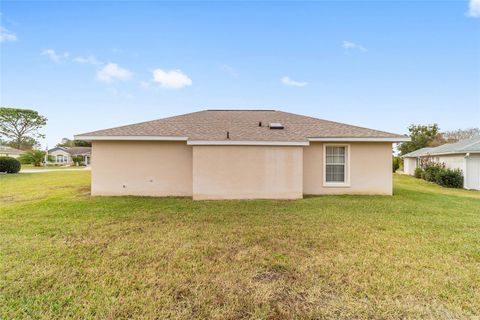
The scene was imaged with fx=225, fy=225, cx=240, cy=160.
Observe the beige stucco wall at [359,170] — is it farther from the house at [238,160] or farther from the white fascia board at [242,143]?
the white fascia board at [242,143]

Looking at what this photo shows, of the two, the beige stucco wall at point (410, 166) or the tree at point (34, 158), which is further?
the tree at point (34, 158)

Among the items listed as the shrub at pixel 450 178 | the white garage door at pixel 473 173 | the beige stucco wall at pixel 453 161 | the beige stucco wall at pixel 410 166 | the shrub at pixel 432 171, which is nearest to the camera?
the white garage door at pixel 473 173

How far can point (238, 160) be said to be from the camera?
955 cm

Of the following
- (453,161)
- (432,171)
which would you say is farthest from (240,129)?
(453,161)

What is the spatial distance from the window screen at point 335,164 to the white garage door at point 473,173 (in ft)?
38.9

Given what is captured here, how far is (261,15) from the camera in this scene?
A: 43.5ft

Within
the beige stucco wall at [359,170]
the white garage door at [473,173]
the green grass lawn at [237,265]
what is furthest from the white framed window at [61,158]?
the white garage door at [473,173]

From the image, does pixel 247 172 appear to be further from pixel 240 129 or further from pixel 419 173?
pixel 419 173

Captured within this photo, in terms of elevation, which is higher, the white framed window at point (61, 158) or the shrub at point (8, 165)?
the white framed window at point (61, 158)

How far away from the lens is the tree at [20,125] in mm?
50688

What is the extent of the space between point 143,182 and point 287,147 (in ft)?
22.0

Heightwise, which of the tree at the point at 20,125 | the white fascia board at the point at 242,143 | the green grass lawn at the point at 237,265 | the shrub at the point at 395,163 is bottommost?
the green grass lawn at the point at 237,265

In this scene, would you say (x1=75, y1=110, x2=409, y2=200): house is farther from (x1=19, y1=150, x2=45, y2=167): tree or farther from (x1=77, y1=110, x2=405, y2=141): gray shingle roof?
(x1=19, y1=150, x2=45, y2=167): tree

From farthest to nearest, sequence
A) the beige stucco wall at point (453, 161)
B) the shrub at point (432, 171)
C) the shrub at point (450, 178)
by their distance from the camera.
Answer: the shrub at point (432, 171) < the beige stucco wall at point (453, 161) < the shrub at point (450, 178)
